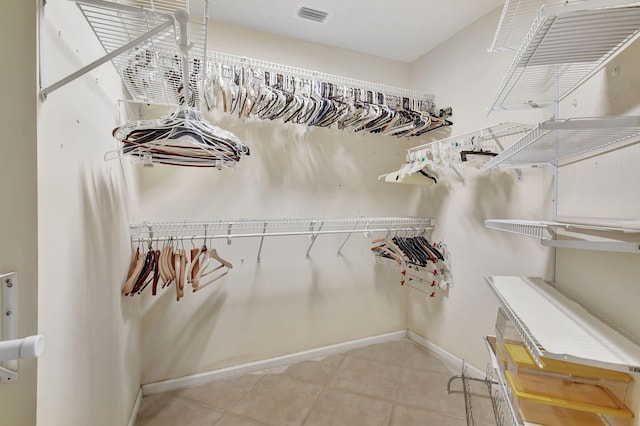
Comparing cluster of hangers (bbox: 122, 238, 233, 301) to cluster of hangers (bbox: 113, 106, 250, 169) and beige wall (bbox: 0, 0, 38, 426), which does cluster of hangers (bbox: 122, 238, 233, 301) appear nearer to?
cluster of hangers (bbox: 113, 106, 250, 169)

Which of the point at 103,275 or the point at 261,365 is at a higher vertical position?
the point at 103,275

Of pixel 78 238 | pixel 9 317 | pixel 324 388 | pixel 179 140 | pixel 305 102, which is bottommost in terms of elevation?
pixel 324 388

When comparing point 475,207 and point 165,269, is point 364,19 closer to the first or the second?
point 475,207

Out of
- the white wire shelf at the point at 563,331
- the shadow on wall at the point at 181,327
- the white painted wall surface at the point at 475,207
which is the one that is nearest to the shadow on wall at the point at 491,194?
the white painted wall surface at the point at 475,207

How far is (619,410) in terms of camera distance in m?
0.94

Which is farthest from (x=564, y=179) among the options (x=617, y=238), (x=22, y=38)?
(x=22, y=38)

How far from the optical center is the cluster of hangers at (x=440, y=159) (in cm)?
187

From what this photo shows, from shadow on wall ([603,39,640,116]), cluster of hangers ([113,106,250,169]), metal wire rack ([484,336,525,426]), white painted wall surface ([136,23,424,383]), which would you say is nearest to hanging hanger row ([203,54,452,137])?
white painted wall surface ([136,23,424,383])

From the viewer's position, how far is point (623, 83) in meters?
1.17

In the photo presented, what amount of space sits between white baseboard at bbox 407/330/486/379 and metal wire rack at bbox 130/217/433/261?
3.38 ft

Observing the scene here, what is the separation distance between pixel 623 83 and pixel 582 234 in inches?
26.6

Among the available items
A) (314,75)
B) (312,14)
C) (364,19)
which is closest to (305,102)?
(314,75)

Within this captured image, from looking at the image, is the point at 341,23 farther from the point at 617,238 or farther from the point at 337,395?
the point at 337,395

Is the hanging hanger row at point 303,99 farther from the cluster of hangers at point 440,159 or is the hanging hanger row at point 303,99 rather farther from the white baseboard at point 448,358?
the white baseboard at point 448,358
